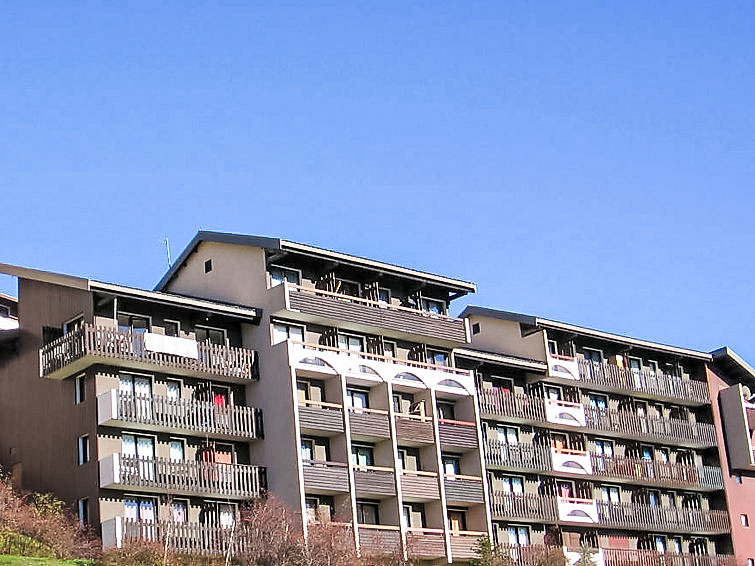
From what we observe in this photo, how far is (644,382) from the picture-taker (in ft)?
253

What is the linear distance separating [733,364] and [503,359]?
20.8 metres

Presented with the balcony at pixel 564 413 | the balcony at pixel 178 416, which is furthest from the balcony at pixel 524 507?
the balcony at pixel 178 416

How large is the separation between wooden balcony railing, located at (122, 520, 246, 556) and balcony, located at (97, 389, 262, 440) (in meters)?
3.96

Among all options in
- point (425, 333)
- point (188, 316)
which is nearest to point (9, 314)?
point (188, 316)

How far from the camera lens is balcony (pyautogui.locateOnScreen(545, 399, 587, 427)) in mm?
70019

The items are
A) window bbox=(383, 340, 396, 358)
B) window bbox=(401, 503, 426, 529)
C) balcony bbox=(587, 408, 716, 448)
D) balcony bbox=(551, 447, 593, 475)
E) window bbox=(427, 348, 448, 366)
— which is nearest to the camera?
window bbox=(401, 503, 426, 529)

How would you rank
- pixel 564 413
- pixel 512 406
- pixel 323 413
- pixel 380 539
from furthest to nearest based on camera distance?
pixel 564 413, pixel 512 406, pixel 323 413, pixel 380 539

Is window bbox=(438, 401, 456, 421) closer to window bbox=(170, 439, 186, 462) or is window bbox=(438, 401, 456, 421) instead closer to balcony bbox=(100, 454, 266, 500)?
balcony bbox=(100, 454, 266, 500)

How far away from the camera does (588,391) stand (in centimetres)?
7506

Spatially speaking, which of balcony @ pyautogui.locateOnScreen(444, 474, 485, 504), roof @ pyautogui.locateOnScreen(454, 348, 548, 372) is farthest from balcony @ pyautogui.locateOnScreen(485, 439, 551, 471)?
roof @ pyautogui.locateOnScreen(454, 348, 548, 372)

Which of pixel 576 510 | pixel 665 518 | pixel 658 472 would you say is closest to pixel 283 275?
pixel 576 510

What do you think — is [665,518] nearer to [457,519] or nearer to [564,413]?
[564,413]

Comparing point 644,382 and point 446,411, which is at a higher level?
point 644,382

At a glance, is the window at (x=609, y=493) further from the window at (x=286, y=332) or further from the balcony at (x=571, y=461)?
the window at (x=286, y=332)
